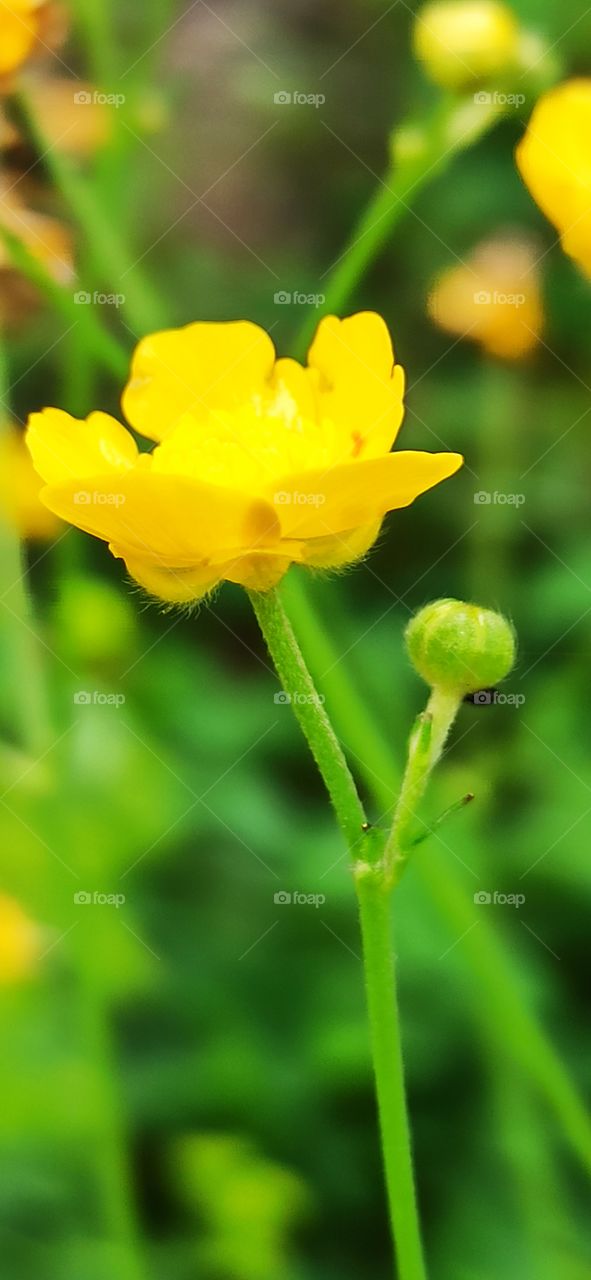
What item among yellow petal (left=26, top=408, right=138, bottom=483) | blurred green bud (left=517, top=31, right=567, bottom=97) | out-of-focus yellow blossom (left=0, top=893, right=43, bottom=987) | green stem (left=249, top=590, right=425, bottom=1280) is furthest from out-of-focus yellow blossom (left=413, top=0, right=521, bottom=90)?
out-of-focus yellow blossom (left=0, top=893, right=43, bottom=987)

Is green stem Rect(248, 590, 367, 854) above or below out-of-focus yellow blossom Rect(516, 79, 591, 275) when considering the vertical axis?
below

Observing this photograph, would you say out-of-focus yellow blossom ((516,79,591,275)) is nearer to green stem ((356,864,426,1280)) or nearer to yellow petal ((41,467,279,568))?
yellow petal ((41,467,279,568))

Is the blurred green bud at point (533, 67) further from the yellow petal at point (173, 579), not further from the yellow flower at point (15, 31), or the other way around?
the yellow petal at point (173, 579)

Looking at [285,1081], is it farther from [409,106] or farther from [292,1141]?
[409,106]

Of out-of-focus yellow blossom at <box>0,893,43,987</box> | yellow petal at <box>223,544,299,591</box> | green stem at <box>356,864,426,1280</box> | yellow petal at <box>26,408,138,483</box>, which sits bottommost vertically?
green stem at <box>356,864,426,1280</box>

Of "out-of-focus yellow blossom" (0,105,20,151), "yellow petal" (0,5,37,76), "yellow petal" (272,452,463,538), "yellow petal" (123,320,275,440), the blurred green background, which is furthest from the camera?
the blurred green background

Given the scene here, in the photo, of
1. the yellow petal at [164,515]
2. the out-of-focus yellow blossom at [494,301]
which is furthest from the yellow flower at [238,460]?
the out-of-focus yellow blossom at [494,301]

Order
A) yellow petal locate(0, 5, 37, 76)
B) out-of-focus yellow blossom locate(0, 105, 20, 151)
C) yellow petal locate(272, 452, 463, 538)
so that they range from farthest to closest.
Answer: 1. out-of-focus yellow blossom locate(0, 105, 20, 151)
2. yellow petal locate(0, 5, 37, 76)
3. yellow petal locate(272, 452, 463, 538)

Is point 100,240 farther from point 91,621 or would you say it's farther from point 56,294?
point 91,621
